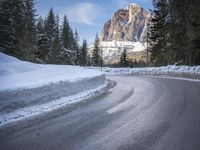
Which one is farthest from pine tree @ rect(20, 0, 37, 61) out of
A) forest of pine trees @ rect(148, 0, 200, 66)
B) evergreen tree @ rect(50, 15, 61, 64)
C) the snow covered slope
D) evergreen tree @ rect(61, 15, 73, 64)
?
the snow covered slope

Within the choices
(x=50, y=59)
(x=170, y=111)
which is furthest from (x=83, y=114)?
(x=50, y=59)

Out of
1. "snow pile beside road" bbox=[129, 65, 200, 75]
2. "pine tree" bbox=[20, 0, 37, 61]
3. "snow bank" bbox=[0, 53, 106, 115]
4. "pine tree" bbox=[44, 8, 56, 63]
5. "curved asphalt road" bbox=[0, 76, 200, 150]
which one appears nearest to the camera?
"curved asphalt road" bbox=[0, 76, 200, 150]

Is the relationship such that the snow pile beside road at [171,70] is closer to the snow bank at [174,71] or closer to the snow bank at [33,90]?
the snow bank at [174,71]

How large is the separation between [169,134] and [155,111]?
2784 millimetres

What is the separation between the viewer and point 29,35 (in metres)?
50.3

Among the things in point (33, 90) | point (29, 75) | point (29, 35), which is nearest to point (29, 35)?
point (29, 35)

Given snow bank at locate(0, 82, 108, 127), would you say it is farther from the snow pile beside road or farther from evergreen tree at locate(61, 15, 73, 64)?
evergreen tree at locate(61, 15, 73, 64)

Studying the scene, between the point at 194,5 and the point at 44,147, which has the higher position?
the point at 194,5

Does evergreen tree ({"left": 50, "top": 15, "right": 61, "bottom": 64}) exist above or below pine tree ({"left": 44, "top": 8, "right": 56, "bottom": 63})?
below

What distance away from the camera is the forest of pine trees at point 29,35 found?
1673 inches

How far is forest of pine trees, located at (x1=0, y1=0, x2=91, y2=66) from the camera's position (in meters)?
42.5

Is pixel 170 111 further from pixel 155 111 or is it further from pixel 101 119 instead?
pixel 101 119

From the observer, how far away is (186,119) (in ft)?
25.2

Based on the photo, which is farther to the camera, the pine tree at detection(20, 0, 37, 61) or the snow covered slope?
the pine tree at detection(20, 0, 37, 61)
